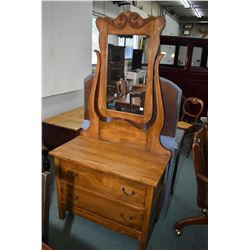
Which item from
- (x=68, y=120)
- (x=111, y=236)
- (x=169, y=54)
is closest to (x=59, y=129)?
(x=68, y=120)

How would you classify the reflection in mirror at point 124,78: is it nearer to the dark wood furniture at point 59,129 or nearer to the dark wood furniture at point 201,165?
the dark wood furniture at point 201,165

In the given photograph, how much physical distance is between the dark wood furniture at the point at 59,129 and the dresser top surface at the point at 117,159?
72 cm

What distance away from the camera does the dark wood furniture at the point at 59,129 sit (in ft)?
7.72

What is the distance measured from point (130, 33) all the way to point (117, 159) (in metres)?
0.82

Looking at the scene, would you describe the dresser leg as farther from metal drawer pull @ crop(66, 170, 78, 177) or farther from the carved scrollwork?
the carved scrollwork

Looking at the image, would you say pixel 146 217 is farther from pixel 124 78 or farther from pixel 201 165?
pixel 124 78

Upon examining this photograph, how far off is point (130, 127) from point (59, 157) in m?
0.53

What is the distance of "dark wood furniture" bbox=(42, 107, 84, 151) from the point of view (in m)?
2.35

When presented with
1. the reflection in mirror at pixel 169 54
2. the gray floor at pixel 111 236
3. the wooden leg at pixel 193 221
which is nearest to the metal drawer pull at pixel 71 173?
the gray floor at pixel 111 236

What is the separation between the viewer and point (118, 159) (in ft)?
4.70

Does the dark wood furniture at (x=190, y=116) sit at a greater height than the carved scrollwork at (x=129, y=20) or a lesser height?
lesser
